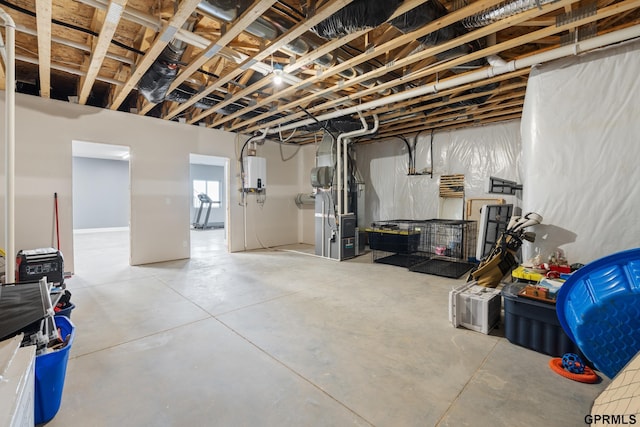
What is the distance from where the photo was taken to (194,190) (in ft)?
35.1

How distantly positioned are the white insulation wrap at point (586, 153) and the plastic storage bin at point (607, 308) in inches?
61.9

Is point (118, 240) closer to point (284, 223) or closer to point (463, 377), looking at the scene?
point (284, 223)

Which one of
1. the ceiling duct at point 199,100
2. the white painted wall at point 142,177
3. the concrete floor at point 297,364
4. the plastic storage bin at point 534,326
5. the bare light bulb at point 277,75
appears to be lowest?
the concrete floor at point 297,364

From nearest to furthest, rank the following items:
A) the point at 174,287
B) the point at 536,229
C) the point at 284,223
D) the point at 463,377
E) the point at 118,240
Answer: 1. the point at 463,377
2. the point at 536,229
3. the point at 174,287
4. the point at 284,223
5. the point at 118,240

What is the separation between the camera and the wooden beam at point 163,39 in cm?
203

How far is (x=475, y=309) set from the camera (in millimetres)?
2492

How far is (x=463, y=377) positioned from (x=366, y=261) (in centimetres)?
336

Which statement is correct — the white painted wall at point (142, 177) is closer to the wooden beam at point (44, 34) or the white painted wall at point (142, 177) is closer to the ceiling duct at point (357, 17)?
the wooden beam at point (44, 34)

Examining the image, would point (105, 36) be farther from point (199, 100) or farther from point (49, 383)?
point (49, 383)

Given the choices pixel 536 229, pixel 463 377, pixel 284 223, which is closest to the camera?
pixel 463 377

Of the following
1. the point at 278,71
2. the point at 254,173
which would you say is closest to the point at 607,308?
the point at 278,71

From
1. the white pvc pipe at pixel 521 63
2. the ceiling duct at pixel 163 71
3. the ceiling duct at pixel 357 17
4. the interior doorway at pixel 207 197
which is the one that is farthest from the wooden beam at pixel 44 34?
the interior doorway at pixel 207 197

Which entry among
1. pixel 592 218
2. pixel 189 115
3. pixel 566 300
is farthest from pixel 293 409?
pixel 189 115

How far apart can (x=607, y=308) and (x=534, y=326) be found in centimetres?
107
